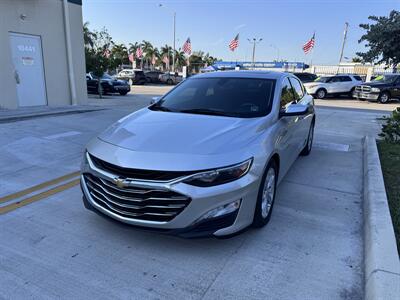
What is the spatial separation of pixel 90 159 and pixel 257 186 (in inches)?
65.0

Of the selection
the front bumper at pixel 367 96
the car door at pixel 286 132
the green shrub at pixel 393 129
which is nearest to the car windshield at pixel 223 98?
the car door at pixel 286 132

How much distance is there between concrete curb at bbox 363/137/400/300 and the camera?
2.36 meters

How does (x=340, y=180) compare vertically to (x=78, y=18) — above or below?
below

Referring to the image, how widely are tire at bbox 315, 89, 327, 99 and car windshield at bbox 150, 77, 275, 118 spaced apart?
1977 centimetres

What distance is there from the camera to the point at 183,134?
127 inches

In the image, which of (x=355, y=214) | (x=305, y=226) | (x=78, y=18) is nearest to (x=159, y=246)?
(x=305, y=226)

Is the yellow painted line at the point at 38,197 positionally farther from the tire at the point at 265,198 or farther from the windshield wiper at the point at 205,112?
the tire at the point at 265,198

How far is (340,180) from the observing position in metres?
5.10

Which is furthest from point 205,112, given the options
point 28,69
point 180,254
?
point 28,69

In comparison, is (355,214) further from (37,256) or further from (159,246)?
(37,256)

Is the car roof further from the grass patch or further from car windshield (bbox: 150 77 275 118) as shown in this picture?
the grass patch

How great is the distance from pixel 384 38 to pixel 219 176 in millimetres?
6084

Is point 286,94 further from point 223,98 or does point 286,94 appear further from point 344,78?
point 344,78

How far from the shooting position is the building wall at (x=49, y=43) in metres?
9.66
